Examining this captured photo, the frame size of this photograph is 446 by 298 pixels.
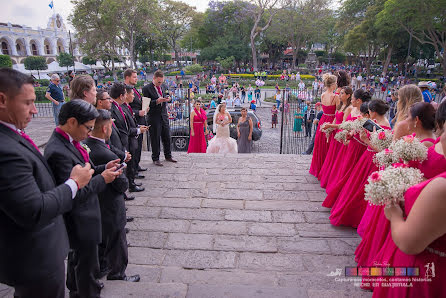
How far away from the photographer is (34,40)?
48.1 meters

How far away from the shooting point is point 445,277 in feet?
5.31

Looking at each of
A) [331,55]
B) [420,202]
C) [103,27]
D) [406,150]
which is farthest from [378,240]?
[331,55]

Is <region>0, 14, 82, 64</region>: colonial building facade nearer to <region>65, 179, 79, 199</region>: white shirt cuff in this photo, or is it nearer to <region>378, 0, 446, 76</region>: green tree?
<region>378, 0, 446, 76</region>: green tree

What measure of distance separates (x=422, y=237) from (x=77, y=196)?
198cm

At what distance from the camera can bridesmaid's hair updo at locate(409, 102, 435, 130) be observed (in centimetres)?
244

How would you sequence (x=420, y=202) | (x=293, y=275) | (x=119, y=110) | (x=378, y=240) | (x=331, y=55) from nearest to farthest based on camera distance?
(x=420, y=202) < (x=378, y=240) < (x=293, y=275) < (x=119, y=110) < (x=331, y=55)

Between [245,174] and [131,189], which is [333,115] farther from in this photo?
[131,189]

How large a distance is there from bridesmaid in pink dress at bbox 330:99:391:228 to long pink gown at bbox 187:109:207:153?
4.86 m

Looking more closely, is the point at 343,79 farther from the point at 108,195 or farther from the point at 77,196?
the point at 77,196

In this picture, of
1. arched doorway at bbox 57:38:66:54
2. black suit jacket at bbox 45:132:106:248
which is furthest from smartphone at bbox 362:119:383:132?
arched doorway at bbox 57:38:66:54

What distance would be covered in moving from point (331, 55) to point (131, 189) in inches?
2193

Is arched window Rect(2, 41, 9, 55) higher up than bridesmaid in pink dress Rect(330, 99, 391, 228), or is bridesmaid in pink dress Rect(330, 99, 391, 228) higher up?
arched window Rect(2, 41, 9, 55)

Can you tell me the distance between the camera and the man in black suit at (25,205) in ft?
4.78

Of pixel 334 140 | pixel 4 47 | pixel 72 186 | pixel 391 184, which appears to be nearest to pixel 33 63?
pixel 4 47
